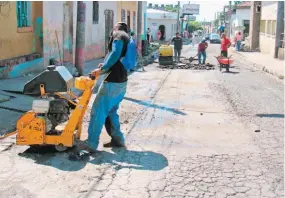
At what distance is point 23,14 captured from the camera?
42.2 feet

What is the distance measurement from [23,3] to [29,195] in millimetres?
9477

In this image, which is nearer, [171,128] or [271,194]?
[271,194]

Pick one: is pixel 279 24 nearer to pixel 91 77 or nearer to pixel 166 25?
pixel 91 77

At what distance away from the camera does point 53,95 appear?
19.1 feet

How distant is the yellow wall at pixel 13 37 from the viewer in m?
11.4

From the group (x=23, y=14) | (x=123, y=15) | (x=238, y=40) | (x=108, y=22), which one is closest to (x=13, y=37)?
(x=23, y=14)

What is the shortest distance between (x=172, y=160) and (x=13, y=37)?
780 cm

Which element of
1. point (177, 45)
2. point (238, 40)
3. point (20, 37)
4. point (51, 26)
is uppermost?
point (51, 26)

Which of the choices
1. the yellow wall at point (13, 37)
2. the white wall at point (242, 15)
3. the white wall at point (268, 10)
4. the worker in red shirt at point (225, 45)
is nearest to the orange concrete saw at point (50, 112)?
the yellow wall at point (13, 37)

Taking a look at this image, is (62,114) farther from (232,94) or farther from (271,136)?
(232,94)

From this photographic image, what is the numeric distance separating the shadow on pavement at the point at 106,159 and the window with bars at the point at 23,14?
25.1 ft

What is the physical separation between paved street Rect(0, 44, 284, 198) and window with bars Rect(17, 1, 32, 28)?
4880mm

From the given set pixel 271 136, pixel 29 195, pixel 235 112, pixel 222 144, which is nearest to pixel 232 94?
pixel 235 112

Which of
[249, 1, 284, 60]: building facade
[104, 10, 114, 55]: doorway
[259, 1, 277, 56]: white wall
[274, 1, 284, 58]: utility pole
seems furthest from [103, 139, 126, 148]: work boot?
[259, 1, 277, 56]: white wall
